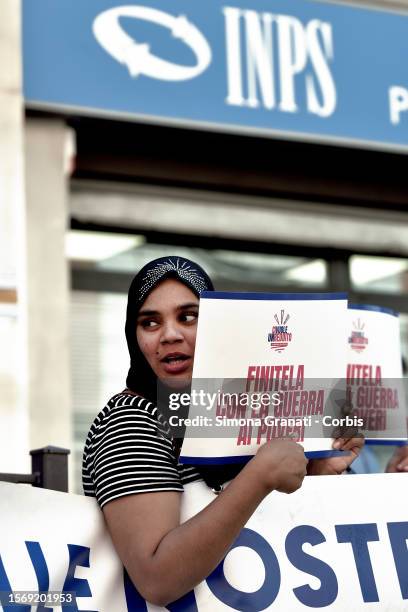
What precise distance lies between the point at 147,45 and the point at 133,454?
533cm

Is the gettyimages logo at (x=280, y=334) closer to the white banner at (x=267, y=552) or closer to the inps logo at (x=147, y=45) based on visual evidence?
the white banner at (x=267, y=552)

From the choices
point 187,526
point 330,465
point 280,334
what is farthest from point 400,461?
point 187,526

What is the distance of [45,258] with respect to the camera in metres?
7.50

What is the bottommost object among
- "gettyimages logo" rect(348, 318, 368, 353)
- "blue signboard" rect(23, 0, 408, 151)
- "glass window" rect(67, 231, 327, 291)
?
"gettyimages logo" rect(348, 318, 368, 353)

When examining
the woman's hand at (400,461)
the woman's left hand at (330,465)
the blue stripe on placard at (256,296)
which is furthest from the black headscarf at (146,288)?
the woman's hand at (400,461)

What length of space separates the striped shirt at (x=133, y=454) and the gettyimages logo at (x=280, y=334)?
31cm

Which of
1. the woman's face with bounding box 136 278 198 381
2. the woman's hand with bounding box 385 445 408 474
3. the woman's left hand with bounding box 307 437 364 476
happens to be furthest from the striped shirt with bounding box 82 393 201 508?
the woman's hand with bounding box 385 445 408 474

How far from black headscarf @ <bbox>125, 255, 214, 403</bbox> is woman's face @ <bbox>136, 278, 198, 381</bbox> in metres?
0.01

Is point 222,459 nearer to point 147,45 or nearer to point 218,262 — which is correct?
point 147,45

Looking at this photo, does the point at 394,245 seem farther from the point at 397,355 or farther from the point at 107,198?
the point at 397,355

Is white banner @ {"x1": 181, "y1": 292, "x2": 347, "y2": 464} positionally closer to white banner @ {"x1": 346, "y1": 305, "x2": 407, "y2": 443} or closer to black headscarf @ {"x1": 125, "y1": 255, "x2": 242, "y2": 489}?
black headscarf @ {"x1": 125, "y1": 255, "x2": 242, "y2": 489}

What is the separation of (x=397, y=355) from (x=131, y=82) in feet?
14.4

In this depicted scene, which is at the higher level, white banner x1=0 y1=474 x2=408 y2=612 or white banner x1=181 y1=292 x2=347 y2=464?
white banner x1=181 y1=292 x2=347 y2=464

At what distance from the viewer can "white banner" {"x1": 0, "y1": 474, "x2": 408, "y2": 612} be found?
2.79 m
